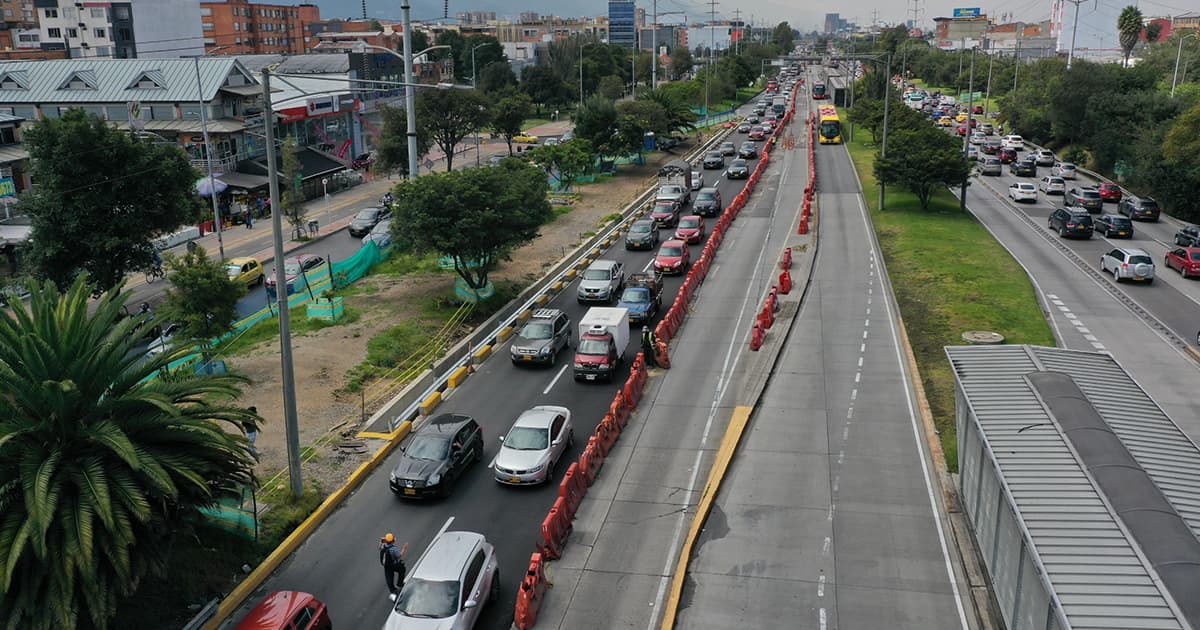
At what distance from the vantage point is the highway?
808 inches

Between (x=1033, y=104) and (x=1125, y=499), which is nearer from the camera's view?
(x=1125, y=499)

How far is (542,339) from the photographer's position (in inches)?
1372

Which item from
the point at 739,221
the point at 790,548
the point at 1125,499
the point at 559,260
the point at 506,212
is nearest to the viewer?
the point at 1125,499

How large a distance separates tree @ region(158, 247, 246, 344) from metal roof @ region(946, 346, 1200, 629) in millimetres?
25529

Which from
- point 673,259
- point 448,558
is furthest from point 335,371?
point 673,259

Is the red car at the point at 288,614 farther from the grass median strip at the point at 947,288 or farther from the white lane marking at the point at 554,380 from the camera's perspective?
the grass median strip at the point at 947,288

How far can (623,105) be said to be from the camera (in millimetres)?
87062

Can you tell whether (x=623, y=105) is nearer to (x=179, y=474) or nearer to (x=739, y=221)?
(x=739, y=221)

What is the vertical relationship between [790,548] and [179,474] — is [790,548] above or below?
below

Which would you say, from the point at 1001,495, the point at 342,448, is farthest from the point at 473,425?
the point at 1001,495

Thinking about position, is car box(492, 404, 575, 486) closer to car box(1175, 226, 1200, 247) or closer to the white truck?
the white truck

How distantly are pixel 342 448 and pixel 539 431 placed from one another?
6.21 m

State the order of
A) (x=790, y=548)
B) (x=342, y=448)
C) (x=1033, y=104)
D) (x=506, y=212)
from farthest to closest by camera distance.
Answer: (x=1033, y=104)
(x=506, y=212)
(x=342, y=448)
(x=790, y=548)

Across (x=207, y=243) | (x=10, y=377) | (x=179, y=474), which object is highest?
(x=10, y=377)
